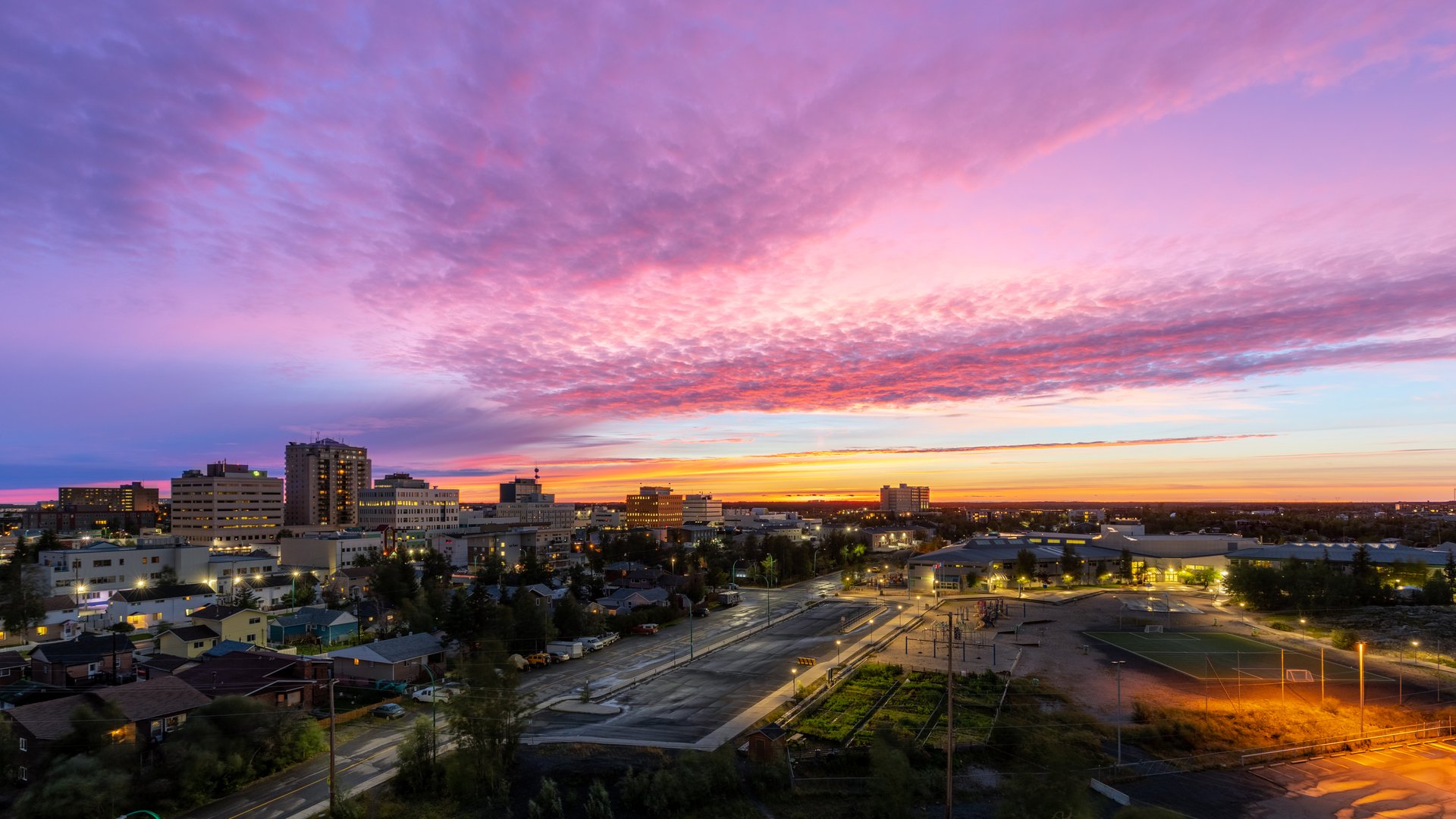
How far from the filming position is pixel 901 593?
7656 centimetres

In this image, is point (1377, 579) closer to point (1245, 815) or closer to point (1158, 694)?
point (1158, 694)

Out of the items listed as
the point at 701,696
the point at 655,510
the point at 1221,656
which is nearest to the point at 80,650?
the point at 701,696

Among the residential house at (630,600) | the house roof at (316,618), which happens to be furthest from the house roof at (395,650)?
the residential house at (630,600)

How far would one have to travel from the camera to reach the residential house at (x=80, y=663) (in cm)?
3406

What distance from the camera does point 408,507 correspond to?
134625mm

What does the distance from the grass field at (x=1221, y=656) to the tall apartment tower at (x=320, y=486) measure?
444ft

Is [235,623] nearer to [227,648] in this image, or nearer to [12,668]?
[227,648]

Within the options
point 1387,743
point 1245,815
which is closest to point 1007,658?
point 1387,743

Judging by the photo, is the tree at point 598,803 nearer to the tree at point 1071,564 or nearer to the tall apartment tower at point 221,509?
the tree at point 1071,564

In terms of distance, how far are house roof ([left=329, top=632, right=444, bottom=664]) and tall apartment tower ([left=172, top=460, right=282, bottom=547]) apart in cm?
9075

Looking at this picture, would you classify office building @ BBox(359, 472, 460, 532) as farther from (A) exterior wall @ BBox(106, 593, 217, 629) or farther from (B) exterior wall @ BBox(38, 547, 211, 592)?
(A) exterior wall @ BBox(106, 593, 217, 629)

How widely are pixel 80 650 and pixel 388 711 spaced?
1641 cm

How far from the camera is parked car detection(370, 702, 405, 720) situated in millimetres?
32375

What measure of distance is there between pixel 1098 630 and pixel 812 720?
30863 millimetres
